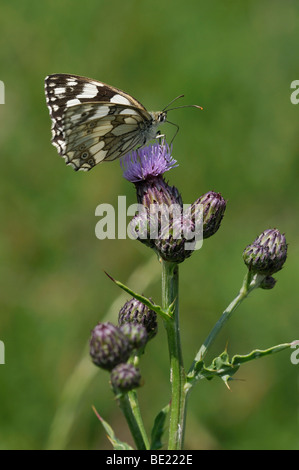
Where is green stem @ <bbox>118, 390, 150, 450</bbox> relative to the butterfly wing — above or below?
below

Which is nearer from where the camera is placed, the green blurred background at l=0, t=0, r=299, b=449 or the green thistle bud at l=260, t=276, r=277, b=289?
the green thistle bud at l=260, t=276, r=277, b=289

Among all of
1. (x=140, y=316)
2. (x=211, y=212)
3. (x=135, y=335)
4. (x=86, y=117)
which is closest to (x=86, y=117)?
(x=86, y=117)

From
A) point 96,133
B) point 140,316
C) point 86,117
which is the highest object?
point 86,117

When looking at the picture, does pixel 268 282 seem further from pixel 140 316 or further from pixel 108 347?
pixel 108 347

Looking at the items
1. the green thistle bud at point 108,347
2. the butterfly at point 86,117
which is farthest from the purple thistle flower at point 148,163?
the green thistle bud at point 108,347

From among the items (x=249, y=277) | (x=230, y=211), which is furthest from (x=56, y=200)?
(x=249, y=277)

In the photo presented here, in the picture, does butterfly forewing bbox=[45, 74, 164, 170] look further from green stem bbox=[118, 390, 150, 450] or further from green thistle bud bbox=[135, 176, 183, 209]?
green stem bbox=[118, 390, 150, 450]

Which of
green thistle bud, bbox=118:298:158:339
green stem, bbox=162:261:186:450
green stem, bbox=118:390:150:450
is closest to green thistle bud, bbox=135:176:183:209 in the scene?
green thistle bud, bbox=118:298:158:339
